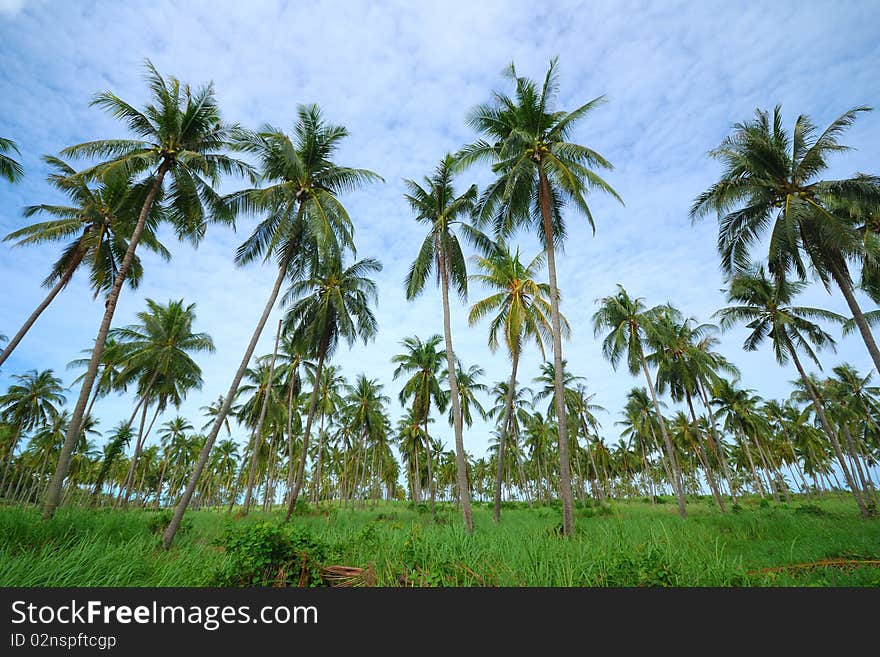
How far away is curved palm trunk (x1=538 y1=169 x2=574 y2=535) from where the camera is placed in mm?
11457

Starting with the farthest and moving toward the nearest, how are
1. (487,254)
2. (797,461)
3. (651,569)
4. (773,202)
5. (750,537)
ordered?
(797,461) < (487,254) < (773,202) < (750,537) < (651,569)

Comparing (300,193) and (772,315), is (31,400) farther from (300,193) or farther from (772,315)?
(772,315)

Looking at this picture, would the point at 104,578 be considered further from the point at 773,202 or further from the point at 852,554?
the point at 773,202

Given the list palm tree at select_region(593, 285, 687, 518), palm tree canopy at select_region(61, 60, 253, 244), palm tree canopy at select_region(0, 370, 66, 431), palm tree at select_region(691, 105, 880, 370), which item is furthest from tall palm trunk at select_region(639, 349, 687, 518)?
palm tree canopy at select_region(0, 370, 66, 431)

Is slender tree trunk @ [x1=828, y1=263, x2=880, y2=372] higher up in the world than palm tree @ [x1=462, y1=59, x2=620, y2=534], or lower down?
lower down

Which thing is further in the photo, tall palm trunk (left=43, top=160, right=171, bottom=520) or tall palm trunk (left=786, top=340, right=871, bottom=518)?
tall palm trunk (left=786, top=340, right=871, bottom=518)

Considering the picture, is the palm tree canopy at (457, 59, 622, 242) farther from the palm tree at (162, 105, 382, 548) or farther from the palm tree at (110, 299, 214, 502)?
the palm tree at (110, 299, 214, 502)

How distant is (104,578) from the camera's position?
527 cm

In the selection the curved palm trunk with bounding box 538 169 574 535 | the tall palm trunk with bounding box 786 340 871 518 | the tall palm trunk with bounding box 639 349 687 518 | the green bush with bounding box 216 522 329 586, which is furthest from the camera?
the tall palm trunk with bounding box 639 349 687 518

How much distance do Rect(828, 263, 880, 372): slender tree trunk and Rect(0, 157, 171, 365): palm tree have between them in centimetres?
2580

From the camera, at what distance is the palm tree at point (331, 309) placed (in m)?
20.2

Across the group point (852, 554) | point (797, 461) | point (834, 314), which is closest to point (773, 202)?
point (834, 314)

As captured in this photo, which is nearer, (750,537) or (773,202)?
(750,537)

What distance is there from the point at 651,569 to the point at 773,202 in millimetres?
16502
